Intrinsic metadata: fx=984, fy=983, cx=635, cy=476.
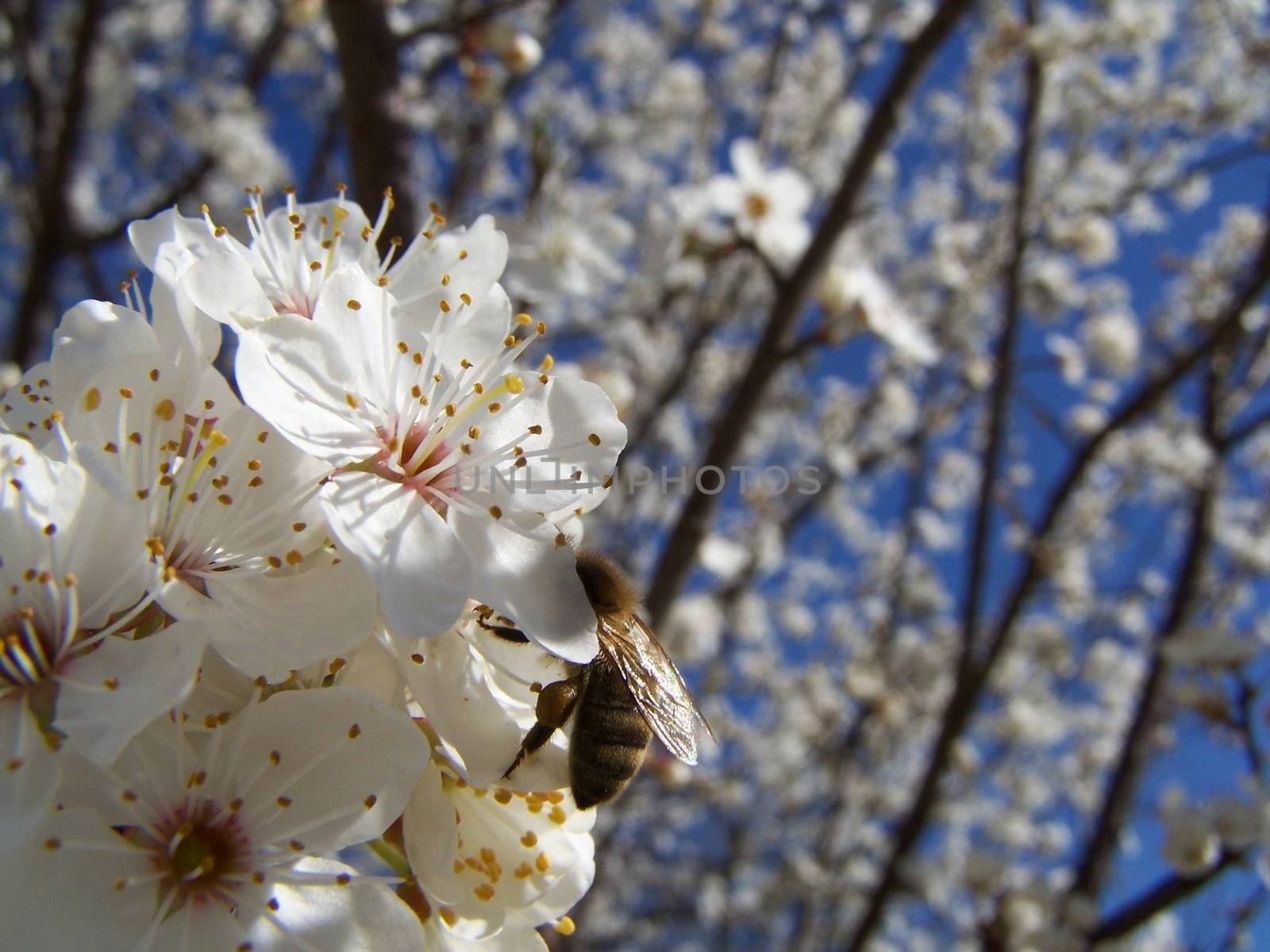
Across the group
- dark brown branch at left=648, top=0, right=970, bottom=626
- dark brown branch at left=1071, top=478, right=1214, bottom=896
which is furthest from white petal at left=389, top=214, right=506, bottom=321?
dark brown branch at left=1071, top=478, right=1214, bottom=896

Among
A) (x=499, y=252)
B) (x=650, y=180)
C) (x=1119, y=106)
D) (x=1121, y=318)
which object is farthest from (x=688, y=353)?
(x=650, y=180)

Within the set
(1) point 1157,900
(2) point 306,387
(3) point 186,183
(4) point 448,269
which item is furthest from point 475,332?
(3) point 186,183

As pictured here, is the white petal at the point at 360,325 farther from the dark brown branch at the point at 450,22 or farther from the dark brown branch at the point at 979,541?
the dark brown branch at the point at 979,541

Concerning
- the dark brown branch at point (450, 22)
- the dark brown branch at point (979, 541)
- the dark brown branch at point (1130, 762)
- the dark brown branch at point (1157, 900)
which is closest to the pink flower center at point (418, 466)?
the dark brown branch at point (450, 22)

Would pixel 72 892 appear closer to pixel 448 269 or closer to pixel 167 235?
pixel 167 235

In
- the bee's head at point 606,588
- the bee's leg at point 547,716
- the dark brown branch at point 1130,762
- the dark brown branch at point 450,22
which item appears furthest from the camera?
the dark brown branch at point 1130,762

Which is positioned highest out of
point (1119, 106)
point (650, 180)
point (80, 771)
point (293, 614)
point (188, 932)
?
point (293, 614)

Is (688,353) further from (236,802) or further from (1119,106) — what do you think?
(1119,106)
